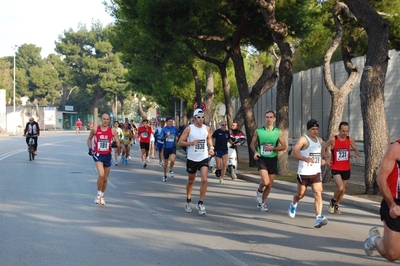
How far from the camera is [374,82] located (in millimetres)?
13852

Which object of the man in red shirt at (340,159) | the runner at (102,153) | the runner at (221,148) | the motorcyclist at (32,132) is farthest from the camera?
the motorcyclist at (32,132)

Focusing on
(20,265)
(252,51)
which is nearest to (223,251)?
(20,265)

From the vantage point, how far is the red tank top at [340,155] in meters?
11.7

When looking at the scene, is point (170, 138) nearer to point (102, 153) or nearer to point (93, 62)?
point (102, 153)

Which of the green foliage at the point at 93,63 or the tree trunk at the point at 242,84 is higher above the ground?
the green foliage at the point at 93,63

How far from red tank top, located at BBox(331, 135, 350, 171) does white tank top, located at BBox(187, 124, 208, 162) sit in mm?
2493

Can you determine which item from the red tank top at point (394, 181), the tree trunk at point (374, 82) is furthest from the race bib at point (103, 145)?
the red tank top at point (394, 181)

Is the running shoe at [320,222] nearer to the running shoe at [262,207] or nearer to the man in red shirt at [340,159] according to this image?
the man in red shirt at [340,159]

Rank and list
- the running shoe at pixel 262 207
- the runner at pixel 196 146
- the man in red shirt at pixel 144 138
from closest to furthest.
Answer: the runner at pixel 196 146
the running shoe at pixel 262 207
the man in red shirt at pixel 144 138

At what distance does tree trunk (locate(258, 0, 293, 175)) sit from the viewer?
1833 cm

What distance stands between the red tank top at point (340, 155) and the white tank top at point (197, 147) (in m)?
2.49

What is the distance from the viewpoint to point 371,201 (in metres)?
13.2

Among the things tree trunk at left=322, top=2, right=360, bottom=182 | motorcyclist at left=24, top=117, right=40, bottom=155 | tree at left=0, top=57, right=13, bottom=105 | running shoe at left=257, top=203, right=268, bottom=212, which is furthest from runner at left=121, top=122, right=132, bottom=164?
tree at left=0, top=57, right=13, bottom=105

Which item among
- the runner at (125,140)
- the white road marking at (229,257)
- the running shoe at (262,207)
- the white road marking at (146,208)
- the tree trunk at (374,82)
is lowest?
the white road marking at (146,208)
